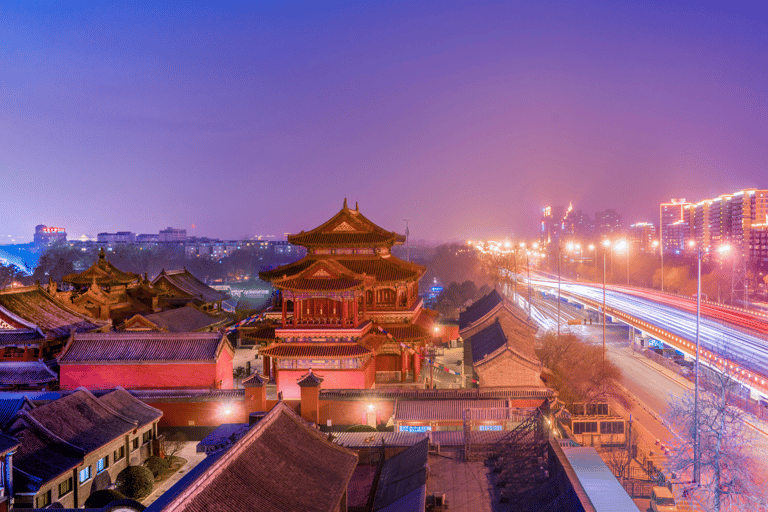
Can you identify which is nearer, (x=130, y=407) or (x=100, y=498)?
(x=100, y=498)

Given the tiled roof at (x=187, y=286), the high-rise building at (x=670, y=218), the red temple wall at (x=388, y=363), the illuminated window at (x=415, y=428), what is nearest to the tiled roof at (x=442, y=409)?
the illuminated window at (x=415, y=428)

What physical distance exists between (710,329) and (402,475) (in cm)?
3603

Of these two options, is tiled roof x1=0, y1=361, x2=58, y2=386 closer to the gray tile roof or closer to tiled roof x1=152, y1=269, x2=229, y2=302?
the gray tile roof

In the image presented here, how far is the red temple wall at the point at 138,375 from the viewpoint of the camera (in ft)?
96.2

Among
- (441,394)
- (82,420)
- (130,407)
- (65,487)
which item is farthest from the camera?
(441,394)

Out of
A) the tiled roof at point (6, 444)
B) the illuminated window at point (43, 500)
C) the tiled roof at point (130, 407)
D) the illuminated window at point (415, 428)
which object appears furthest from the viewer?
the illuminated window at point (415, 428)

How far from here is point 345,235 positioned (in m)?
36.1

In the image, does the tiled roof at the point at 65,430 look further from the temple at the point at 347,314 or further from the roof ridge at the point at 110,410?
the temple at the point at 347,314

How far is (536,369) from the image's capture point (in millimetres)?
28422

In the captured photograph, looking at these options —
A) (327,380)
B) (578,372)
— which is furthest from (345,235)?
(578,372)

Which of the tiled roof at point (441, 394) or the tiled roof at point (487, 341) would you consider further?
the tiled roof at point (487, 341)

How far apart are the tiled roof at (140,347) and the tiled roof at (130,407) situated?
12.3ft

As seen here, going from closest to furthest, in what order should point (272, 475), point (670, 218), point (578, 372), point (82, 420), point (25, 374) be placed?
point (272, 475) → point (82, 420) → point (25, 374) → point (578, 372) → point (670, 218)

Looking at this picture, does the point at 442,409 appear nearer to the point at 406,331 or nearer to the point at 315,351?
the point at 315,351
